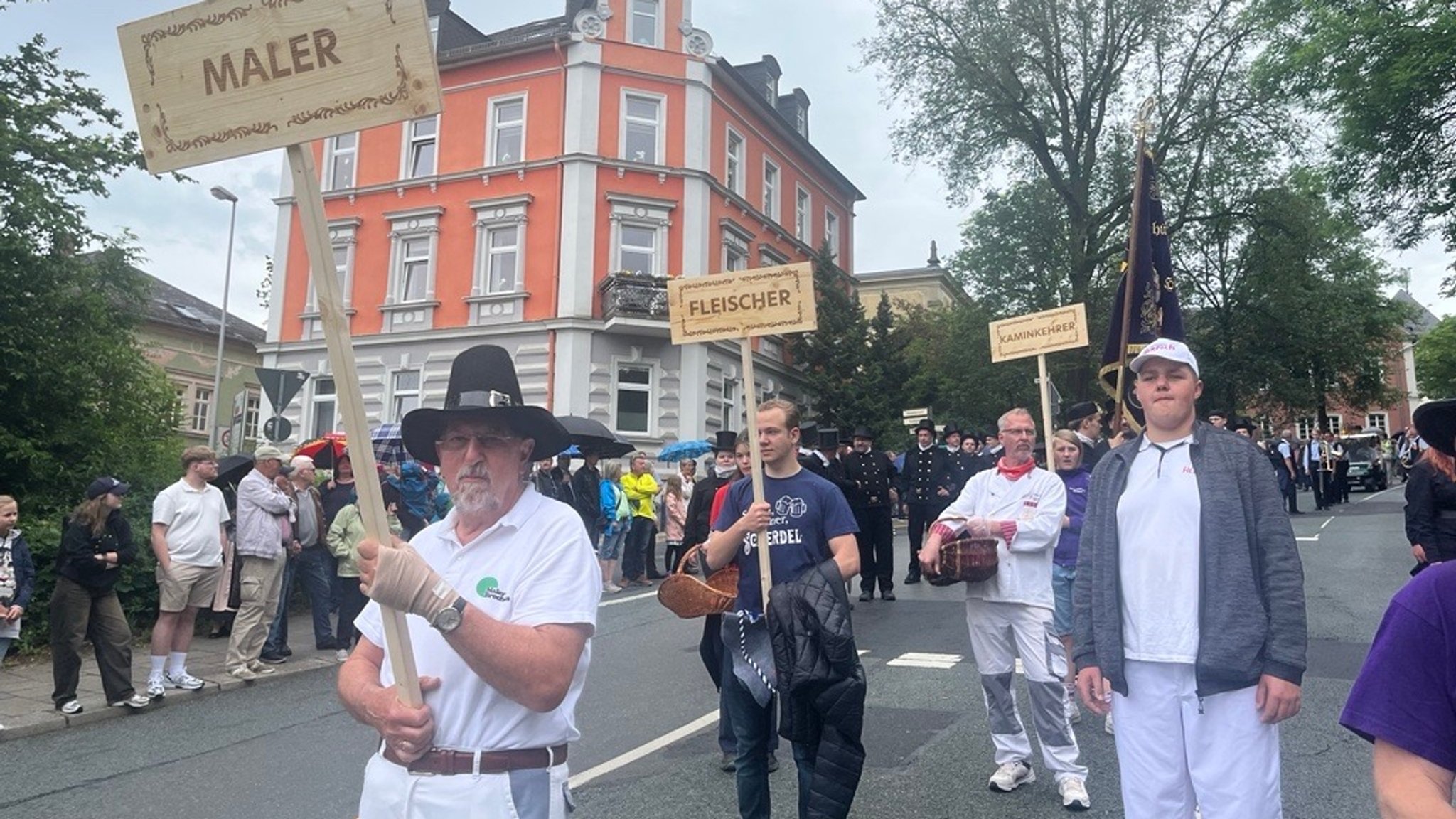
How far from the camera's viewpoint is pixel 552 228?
2738 cm

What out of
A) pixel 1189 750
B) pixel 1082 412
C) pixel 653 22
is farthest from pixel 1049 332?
pixel 653 22

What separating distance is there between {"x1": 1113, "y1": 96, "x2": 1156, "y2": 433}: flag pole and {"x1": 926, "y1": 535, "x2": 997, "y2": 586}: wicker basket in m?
1.42

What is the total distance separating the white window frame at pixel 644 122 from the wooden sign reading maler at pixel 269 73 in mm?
26168

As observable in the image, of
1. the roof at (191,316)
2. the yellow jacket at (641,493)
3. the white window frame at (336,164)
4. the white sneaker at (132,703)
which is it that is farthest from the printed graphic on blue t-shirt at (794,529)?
the roof at (191,316)

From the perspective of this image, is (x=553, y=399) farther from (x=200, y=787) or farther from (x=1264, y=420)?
(x=1264, y=420)

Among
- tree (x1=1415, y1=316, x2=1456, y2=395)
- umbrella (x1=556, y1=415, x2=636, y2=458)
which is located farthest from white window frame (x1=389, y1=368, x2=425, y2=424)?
tree (x1=1415, y1=316, x2=1456, y2=395)

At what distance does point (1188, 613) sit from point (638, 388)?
24.4m

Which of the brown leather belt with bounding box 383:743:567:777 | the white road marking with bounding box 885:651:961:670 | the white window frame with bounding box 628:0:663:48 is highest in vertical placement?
the white window frame with bounding box 628:0:663:48

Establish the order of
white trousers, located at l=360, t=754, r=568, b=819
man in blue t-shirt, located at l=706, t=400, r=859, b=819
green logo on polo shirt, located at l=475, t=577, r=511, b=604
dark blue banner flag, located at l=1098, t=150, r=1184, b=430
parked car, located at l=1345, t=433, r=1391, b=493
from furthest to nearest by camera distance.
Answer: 1. parked car, located at l=1345, t=433, r=1391, b=493
2. dark blue banner flag, located at l=1098, t=150, r=1184, b=430
3. man in blue t-shirt, located at l=706, t=400, r=859, b=819
4. green logo on polo shirt, located at l=475, t=577, r=511, b=604
5. white trousers, located at l=360, t=754, r=568, b=819

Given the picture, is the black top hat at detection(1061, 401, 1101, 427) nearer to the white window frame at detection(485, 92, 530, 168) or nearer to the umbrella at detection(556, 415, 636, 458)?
the umbrella at detection(556, 415, 636, 458)

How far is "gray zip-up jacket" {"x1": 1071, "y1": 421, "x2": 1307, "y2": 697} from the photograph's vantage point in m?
3.03

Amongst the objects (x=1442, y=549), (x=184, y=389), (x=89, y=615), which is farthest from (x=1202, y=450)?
(x=184, y=389)

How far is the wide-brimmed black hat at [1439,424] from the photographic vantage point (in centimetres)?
191

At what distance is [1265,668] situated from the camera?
304cm
